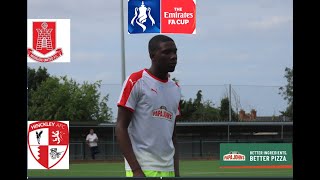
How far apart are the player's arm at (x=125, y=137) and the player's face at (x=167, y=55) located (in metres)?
0.35

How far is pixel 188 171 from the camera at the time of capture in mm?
16266

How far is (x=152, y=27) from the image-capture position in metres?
10.1

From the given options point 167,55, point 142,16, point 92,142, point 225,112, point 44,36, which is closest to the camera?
point 167,55

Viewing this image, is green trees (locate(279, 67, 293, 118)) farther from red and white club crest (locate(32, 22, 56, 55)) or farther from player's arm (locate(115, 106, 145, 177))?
player's arm (locate(115, 106, 145, 177))

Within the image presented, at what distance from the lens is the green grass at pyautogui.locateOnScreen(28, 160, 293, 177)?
49.6 feet

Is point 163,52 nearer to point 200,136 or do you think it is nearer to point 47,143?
point 47,143

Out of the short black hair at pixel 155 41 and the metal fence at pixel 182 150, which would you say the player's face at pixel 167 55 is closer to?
the short black hair at pixel 155 41

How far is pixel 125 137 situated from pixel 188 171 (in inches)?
457

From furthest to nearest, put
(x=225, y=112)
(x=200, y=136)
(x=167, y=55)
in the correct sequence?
(x=225, y=112)
(x=200, y=136)
(x=167, y=55)

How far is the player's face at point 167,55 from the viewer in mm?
4762

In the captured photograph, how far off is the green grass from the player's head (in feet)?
31.2

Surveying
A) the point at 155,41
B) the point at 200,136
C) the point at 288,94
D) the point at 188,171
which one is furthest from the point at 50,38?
the point at 288,94

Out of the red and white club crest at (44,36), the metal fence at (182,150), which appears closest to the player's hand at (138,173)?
the red and white club crest at (44,36)

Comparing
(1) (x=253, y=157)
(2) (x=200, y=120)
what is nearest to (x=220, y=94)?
(2) (x=200, y=120)
